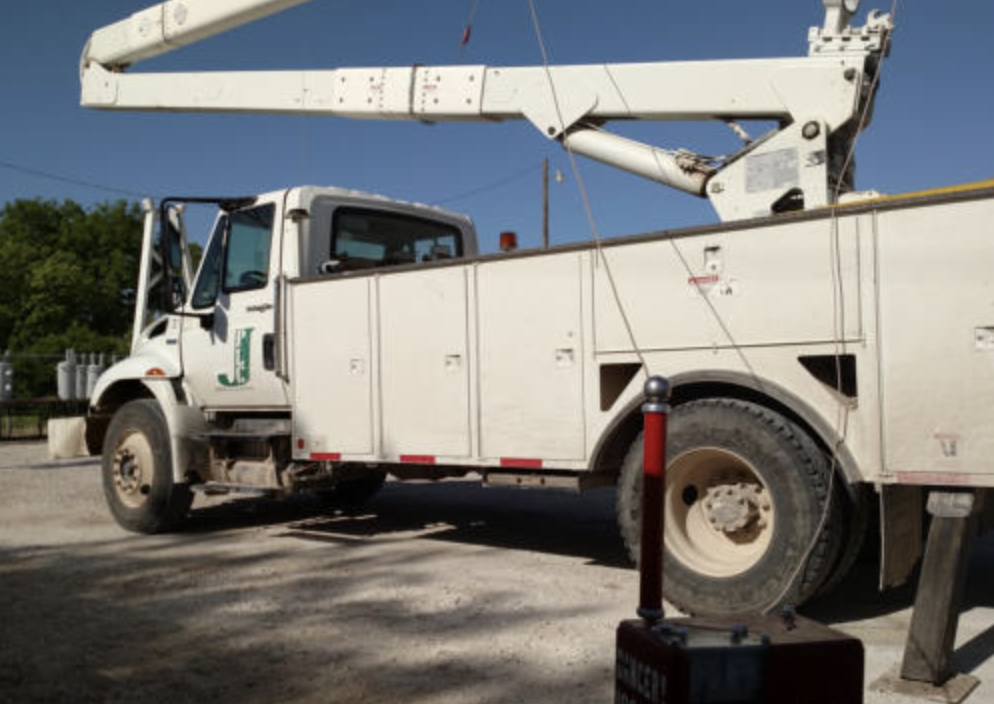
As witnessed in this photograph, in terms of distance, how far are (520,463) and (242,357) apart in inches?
115

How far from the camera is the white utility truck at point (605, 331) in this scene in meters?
4.41

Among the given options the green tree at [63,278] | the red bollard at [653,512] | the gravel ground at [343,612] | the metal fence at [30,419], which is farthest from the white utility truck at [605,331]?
the green tree at [63,278]

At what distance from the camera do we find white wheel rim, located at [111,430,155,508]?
797 centimetres

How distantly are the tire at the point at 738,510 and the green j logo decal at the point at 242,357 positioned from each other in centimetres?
364

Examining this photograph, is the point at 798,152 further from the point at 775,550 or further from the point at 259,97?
the point at 259,97

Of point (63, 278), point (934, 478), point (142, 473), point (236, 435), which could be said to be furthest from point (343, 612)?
point (63, 278)

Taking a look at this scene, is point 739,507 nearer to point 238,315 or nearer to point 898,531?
point 898,531

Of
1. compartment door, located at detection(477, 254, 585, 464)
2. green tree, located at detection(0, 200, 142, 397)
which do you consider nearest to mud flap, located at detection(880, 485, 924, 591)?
compartment door, located at detection(477, 254, 585, 464)

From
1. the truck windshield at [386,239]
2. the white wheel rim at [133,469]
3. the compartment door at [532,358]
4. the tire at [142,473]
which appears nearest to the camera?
the compartment door at [532,358]

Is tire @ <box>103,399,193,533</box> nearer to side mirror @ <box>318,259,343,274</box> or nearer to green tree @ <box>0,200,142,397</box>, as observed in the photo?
side mirror @ <box>318,259,343,274</box>

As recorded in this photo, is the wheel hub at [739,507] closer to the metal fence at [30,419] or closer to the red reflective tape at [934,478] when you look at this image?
the red reflective tape at [934,478]

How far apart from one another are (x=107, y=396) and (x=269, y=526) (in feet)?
6.54

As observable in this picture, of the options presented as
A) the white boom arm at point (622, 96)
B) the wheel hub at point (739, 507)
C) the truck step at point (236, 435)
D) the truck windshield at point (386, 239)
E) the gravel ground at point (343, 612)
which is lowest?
the gravel ground at point (343, 612)

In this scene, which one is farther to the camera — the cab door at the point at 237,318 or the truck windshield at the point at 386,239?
the truck windshield at the point at 386,239
